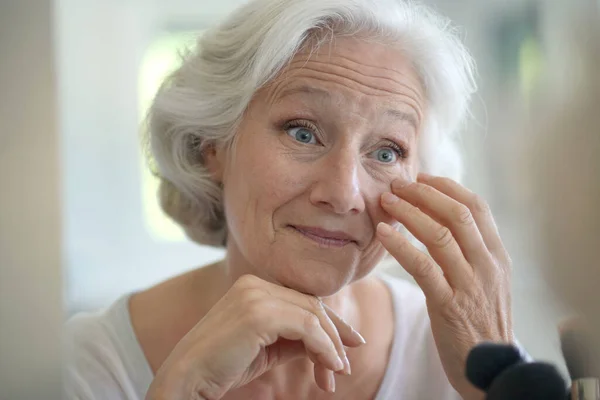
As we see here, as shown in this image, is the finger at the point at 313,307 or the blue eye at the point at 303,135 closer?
the finger at the point at 313,307

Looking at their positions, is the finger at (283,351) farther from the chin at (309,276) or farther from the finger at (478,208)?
the finger at (478,208)

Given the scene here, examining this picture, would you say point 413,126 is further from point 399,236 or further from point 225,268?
point 225,268

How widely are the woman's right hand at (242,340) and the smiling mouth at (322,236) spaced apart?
13 centimetres

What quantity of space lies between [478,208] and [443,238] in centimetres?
9

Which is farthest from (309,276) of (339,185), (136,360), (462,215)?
(136,360)

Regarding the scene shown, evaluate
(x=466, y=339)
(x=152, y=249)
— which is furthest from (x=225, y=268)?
(x=466, y=339)

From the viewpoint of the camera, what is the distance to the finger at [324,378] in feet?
3.17

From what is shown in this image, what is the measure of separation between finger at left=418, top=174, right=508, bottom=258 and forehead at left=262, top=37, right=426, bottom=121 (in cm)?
14

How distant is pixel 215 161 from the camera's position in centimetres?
121

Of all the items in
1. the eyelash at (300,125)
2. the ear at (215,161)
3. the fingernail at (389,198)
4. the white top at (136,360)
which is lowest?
the white top at (136,360)

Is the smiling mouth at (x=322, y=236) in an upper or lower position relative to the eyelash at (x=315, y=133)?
→ lower

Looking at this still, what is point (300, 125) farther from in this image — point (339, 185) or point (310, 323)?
point (310, 323)

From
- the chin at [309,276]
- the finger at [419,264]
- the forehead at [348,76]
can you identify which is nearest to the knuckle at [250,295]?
the chin at [309,276]

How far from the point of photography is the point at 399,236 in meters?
0.98
